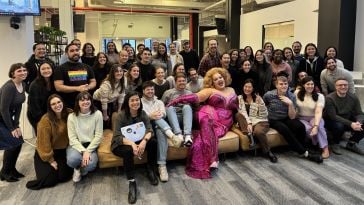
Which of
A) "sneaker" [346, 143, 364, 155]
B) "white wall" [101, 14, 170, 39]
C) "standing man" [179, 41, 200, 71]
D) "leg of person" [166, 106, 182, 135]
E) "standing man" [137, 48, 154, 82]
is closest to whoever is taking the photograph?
"leg of person" [166, 106, 182, 135]

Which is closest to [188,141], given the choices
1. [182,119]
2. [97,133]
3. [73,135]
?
[182,119]

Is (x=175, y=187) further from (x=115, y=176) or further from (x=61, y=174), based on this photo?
(x=61, y=174)

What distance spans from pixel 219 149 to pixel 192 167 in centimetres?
46

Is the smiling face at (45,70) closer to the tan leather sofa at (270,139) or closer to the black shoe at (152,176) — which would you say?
the black shoe at (152,176)

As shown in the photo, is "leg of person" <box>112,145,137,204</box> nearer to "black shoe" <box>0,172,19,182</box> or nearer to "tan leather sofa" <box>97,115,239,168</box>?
"tan leather sofa" <box>97,115,239,168</box>

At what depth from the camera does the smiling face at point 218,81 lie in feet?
13.5

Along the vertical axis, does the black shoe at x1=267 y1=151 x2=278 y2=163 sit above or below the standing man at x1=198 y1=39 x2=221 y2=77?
below

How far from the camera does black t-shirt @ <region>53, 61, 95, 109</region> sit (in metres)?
3.71

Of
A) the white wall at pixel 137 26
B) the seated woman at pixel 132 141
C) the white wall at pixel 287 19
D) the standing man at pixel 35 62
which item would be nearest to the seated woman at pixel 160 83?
the seated woman at pixel 132 141

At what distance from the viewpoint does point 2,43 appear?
4969 millimetres

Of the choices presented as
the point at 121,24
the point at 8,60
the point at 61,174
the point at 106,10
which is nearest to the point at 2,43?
the point at 8,60

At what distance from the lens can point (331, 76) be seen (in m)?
4.70

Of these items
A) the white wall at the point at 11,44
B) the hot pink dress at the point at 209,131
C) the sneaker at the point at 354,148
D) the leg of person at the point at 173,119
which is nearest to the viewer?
the hot pink dress at the point at 209,131

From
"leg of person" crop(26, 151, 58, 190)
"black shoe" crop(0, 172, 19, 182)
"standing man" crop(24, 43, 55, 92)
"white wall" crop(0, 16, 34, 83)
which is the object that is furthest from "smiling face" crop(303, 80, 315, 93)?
"white wall" crop(0, 16, 34, 83)
